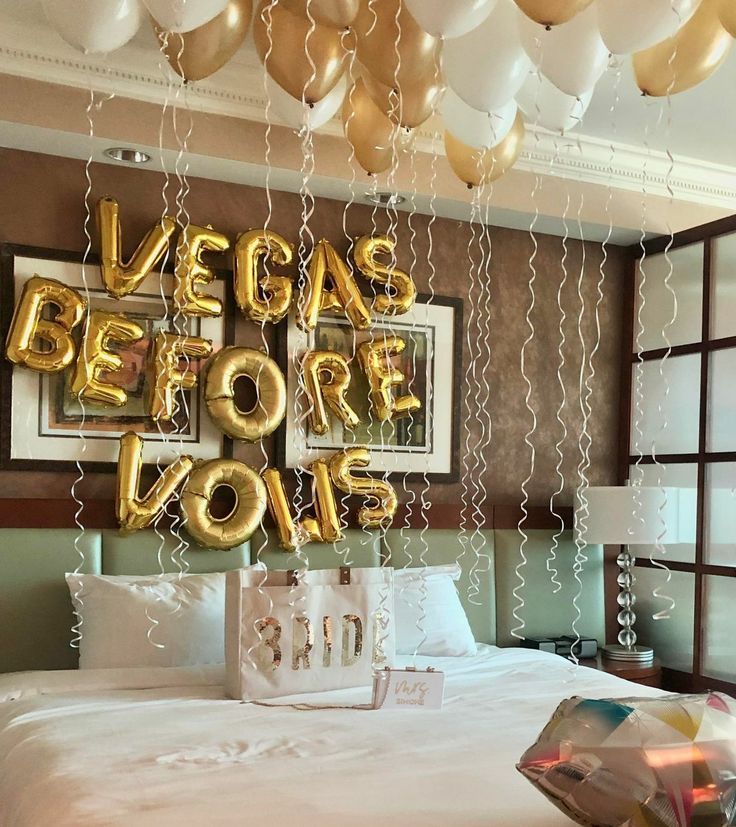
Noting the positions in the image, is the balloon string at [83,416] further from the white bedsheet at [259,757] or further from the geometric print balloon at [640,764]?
the geometric print balloon at [640,764]

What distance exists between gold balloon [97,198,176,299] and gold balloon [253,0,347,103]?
0.88 metres

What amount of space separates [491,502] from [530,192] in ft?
4.09

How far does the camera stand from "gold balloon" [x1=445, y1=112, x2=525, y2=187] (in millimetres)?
2859

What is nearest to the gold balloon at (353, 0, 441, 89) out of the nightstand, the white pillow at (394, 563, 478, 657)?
the white pillow at (394, 563, 478, 657)

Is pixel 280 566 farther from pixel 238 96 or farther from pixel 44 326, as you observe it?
pixel 238 96

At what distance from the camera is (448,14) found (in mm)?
1935

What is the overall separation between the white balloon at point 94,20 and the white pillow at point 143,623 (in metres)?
1.59

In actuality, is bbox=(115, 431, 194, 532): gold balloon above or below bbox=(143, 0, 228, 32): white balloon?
below

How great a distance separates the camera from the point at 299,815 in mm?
1640

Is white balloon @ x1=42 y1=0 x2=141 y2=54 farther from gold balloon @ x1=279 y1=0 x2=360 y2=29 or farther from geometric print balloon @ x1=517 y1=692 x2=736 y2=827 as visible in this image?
geometric print balloon @ x1=517 y1=692 x2=736 y2=827

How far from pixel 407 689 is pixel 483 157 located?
5.10 feet

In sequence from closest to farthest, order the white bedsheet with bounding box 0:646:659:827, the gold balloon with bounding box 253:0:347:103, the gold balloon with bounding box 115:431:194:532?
the white bedsheet with bounding box 0:646:659:827 < the gold balloon with bounding box 253:0:347:103 < the gold balloon with bounding box 115:431:194:532

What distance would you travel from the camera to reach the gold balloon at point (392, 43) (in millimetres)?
2234

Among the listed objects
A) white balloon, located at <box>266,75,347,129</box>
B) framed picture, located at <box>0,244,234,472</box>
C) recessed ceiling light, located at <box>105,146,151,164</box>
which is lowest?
framed picture, located at <box>0,244,234,472</box>
